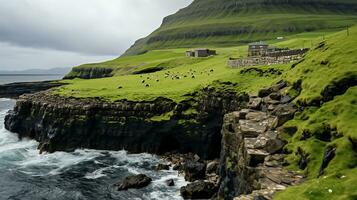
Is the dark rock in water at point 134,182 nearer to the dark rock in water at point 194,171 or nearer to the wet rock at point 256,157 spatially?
the dark rock in water at point 194,171

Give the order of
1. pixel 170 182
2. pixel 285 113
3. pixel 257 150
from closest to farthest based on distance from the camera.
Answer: pixel 257 150
pixel 285 113
pixel 170 182

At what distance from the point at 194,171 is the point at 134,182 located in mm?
8117

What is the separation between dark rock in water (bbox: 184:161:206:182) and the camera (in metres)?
52.8

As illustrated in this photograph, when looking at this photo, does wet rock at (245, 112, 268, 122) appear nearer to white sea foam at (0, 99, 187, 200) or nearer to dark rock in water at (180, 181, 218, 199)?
dark rock in water at (180, 181, 218, 199)

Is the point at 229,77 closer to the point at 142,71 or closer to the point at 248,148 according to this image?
the point at 248,148

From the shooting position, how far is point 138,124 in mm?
71062

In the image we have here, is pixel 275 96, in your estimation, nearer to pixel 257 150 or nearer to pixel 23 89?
pixel 257 150

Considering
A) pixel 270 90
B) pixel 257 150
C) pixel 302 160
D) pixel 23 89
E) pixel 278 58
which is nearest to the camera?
pixel 302 160

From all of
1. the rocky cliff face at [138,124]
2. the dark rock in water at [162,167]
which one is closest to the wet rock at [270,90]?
the rocky cliff face at [138,124]

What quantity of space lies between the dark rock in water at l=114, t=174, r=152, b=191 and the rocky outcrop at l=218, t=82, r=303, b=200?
474 inches

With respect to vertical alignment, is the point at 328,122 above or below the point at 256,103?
below

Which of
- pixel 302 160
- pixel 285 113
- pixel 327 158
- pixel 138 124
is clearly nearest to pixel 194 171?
pixel 138 124

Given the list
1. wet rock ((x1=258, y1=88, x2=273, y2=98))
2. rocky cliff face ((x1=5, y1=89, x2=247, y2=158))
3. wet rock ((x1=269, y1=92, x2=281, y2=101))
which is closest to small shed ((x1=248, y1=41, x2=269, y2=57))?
rocky cliff face ((x1=5, y1=89, x2=247, y2=158))

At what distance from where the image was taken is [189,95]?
70.6 meters
